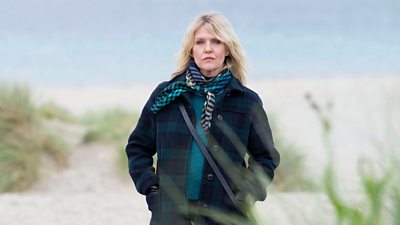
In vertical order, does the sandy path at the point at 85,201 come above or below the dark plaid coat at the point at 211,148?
below

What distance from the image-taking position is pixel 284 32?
44250 millimetres

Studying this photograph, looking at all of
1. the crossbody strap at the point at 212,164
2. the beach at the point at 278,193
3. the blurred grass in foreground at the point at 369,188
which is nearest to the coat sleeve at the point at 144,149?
the crossbody strap at the point at 212,164

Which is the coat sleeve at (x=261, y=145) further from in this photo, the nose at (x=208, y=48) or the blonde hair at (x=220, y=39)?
the nose at (x=208, y=48)

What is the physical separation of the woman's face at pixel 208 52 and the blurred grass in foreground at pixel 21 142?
275 inches

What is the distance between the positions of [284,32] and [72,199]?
117 ft

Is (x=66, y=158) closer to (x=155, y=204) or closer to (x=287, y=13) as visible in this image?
(x=155, y=204)

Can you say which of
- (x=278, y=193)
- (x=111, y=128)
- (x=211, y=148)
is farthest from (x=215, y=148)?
(x=111, y=128)

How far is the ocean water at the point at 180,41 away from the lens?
3269 cm

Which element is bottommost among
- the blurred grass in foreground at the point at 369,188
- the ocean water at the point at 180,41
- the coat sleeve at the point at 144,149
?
the ocean water at the point at 180,41

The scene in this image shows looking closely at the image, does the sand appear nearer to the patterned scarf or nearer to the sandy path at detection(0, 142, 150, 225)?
the sandy path at detection(0, 142, 150, 225)

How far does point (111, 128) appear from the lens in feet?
42.3

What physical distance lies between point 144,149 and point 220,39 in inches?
23.0

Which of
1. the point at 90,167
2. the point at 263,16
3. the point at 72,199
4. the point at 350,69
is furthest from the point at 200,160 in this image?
the point at 263,16

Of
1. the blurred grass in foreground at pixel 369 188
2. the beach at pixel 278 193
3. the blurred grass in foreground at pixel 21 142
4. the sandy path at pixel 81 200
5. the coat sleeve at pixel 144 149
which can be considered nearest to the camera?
the blurred grass in foreground at pixel 369 188
